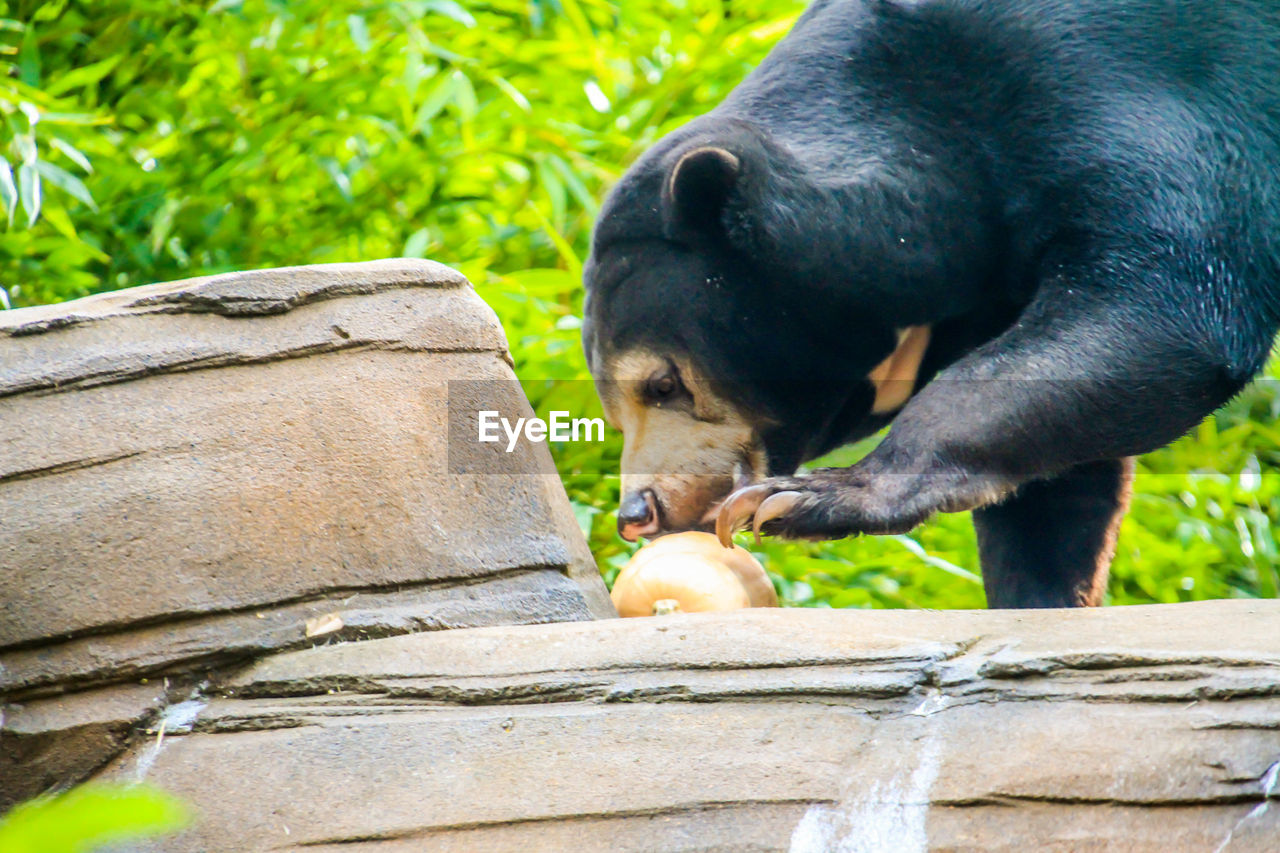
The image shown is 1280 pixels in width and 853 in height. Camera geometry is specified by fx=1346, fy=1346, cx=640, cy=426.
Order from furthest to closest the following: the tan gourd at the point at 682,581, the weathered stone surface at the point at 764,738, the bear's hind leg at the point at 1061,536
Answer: the bear's hind leg at the point at 1061,536
the tan gourd at the point at 682,581
the weathered stone surface at the point at 764,738

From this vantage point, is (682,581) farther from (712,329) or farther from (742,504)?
(712,329)

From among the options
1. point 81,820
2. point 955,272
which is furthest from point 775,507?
point 81,820

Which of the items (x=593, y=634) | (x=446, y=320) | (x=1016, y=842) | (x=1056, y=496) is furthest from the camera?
(x=1056, y=496)

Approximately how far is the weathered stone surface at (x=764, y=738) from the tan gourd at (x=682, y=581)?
1.32 feet

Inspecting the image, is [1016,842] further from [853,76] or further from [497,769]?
[853,76]

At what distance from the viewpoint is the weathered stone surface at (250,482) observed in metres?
2.20

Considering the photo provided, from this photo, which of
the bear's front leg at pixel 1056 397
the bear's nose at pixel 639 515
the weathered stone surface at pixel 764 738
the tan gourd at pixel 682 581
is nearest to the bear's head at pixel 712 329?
the bear's nose at pixel 639 515

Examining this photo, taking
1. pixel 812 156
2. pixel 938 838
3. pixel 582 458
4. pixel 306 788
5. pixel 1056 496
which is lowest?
pixel 582 458

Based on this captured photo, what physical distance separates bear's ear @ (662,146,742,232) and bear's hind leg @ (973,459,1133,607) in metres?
1.01

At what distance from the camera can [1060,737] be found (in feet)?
5.64

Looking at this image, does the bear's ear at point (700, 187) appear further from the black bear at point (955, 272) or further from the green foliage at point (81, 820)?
the green foliage at point (81, 820)

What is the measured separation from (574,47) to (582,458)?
138 centimetres

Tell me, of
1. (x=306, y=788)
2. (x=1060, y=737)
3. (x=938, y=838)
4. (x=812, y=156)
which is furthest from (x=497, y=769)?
(x=812, y=156)

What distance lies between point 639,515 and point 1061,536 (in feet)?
3.42
